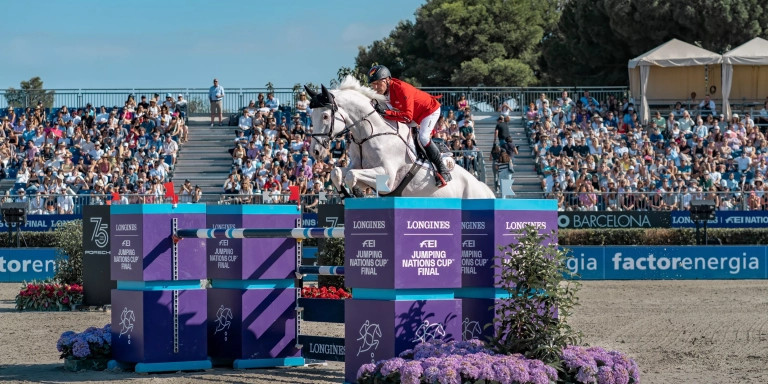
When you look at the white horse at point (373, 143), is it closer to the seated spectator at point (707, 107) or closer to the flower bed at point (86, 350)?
the flower bed at point (86, 350)

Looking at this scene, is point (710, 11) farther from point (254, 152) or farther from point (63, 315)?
point (63, 315)

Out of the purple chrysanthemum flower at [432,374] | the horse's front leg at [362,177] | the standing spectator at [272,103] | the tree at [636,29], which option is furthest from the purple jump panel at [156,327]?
the tree at [636,29]

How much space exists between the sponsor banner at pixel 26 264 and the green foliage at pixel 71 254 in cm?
503

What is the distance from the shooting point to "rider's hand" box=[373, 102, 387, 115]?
12.2 meters

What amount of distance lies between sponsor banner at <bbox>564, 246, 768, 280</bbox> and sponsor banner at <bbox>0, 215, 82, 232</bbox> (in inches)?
483

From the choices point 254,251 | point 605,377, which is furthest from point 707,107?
point 605,377

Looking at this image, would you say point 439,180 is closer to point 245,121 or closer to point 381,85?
point 381,85

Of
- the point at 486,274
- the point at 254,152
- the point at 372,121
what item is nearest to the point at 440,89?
the point at 254,152

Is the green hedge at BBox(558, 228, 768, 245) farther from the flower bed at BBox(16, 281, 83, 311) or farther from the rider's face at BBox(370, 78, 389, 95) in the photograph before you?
the rider's face at BBox(370, 78, 389, 95)

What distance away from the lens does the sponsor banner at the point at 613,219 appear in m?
26.7

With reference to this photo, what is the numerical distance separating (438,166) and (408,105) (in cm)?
A: 74

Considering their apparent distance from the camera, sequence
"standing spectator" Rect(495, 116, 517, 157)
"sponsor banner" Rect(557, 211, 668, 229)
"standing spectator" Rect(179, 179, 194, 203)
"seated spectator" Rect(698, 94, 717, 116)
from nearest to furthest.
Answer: "standing spectator" Rect(179, 179, 194, 203)
"sponsor banner" Rect(557, 211, 668, 229)
"standing spectator" Rect(495, 116, 517, 157)
"seated spectator" Rect(698, 94, 717, 116)

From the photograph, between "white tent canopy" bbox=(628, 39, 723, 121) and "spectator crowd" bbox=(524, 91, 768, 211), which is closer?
"spectator crowd" bbox=(524, 91, 768, 211)

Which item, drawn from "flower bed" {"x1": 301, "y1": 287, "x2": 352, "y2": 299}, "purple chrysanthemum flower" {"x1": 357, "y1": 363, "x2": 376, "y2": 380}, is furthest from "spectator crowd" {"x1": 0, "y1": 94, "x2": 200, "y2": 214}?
"purple chrysanthemum flower" {"x1": 357, "y1": 363, "x2": 376, "y2": 380}
